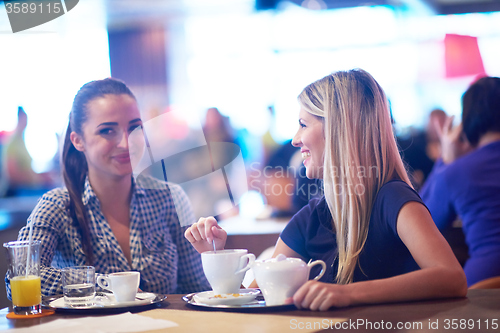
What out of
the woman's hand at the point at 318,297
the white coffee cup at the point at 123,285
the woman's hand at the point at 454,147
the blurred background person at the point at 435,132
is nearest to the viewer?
the woman's hand at the point at 318,297

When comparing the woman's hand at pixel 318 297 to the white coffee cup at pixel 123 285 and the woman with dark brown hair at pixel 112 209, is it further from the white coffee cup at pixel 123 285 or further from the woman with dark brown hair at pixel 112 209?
the woman with dark brown hair at pixel 112 209

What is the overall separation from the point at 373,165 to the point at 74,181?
0.99m

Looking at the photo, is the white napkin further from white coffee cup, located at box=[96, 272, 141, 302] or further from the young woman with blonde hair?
the young woman with blonde hair

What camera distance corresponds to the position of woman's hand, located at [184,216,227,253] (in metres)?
1.21

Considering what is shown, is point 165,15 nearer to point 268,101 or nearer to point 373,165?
point 268,101

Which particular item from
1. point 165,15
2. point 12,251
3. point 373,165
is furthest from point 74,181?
point 165,15

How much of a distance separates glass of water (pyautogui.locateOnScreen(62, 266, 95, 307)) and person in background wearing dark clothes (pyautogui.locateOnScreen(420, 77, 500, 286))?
1446mm

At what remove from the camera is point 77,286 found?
98 cm

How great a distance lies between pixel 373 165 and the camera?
1.18m

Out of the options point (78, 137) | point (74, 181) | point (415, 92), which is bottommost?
point (74, 181)

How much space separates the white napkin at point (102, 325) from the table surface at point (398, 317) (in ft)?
0.13

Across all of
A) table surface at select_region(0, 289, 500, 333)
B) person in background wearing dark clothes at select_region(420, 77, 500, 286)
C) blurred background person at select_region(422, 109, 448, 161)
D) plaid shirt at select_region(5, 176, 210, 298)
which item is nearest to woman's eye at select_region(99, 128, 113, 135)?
plaid shirt at select_region(5, 176, 210, 298)

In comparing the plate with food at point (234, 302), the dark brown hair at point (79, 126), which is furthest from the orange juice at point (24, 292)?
the dark brown hair at point (79, 126)

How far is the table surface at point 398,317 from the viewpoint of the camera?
75 centimetres
